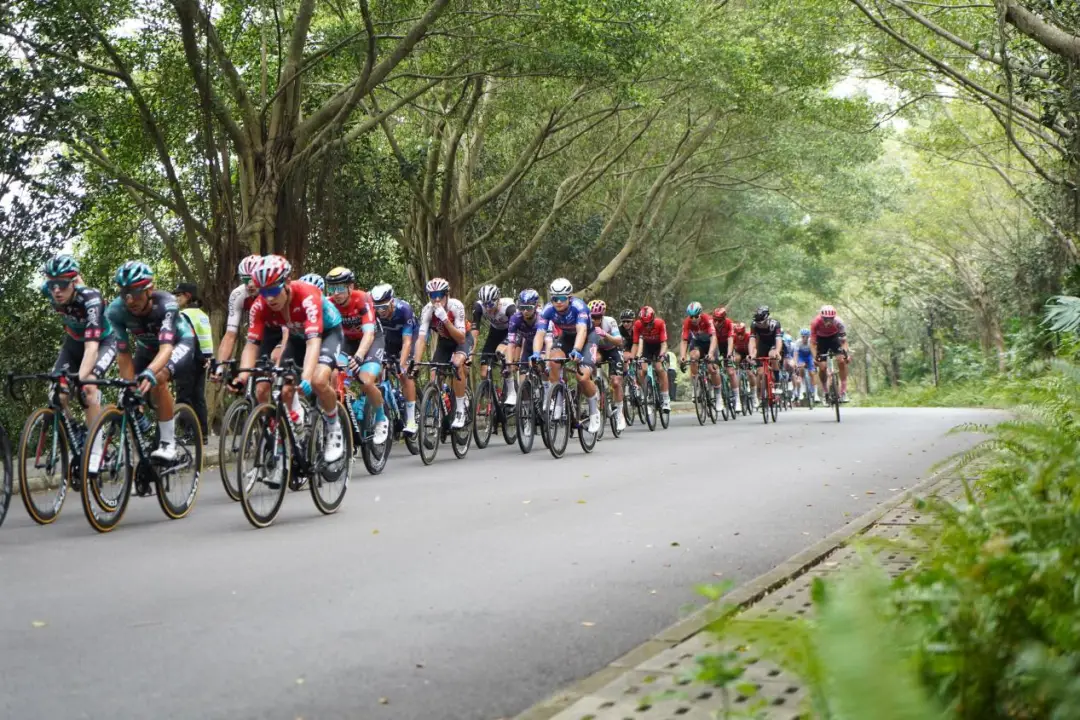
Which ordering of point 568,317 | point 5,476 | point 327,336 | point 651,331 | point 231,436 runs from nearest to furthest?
1. point 5,476
2. point 231,436
3. point 327,336
4. point 568,317
5. point 651,331

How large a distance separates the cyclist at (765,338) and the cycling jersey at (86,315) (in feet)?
57.9

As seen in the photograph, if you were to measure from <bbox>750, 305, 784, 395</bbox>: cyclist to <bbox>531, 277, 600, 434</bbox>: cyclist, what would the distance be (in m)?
8.93

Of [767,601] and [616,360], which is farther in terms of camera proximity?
[616,360]

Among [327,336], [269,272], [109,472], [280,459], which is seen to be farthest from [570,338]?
[109,472]

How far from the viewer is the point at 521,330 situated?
18.2 meters

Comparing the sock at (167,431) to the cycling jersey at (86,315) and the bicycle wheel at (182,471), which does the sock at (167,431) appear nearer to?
the bicycle wheel at (182,471)

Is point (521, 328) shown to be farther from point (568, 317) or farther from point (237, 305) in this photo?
point (237, 305)

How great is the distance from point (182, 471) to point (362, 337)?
387 cm

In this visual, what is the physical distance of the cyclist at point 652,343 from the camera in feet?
78.5

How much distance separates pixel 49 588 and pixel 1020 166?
36.3m

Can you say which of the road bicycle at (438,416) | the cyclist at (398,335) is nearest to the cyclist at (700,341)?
the road bicycle at (438,416)

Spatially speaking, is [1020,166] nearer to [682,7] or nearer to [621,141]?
[621,141]

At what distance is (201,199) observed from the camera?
2442cm

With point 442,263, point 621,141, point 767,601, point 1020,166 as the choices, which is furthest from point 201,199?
point 1020,166
